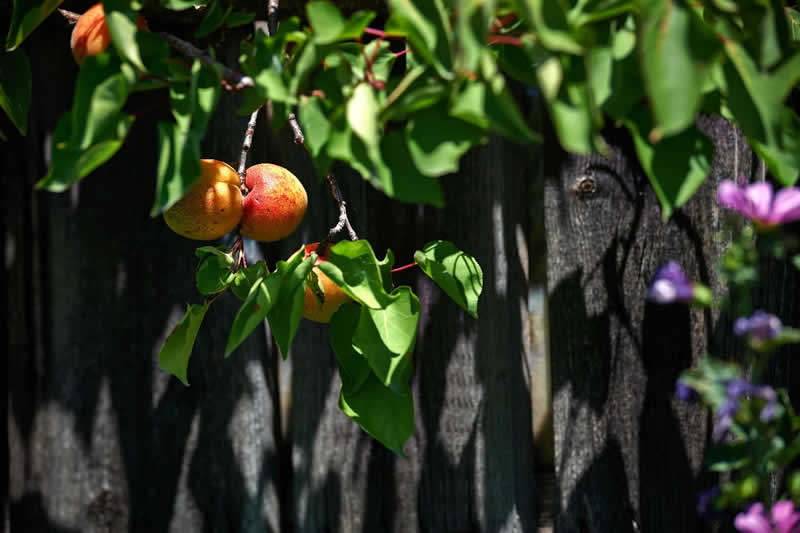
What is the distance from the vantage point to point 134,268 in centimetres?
169

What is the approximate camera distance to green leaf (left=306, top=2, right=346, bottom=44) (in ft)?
2.40

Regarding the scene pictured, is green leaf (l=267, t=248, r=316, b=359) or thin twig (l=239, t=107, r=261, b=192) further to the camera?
thin twig (l=239, t=107, r=261, b=192)

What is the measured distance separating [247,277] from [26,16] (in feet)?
1.39

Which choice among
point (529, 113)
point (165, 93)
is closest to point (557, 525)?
point (529, 113)

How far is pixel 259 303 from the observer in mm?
946

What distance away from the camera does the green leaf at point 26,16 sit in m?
1.00

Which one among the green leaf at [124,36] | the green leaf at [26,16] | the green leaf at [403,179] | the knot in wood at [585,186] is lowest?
the knot in wood at [585,186]

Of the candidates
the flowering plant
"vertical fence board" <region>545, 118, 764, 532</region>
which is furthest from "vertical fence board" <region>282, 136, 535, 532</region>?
the flowering plant

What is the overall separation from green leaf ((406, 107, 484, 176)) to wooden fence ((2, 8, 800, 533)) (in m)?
0.83

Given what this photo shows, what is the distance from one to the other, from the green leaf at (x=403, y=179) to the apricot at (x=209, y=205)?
407 millimetres

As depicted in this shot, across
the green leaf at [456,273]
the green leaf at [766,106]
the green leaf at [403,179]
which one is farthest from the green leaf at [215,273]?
the green leaf at [766,106]

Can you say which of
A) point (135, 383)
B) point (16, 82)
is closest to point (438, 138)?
point (16, 82)

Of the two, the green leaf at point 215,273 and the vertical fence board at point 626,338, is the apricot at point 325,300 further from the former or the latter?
the vertical fence board at point 626,338

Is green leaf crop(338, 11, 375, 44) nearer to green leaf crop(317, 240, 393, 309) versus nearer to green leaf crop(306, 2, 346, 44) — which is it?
green leaf crop(306, 2, 346, 44)
